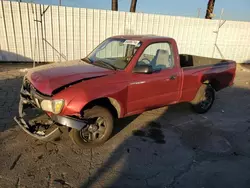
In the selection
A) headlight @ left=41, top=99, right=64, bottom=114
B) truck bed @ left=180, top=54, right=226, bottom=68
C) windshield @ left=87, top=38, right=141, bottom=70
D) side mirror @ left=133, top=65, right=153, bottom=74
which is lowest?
headlight @ left=41, top=99, right=64, bottom=114

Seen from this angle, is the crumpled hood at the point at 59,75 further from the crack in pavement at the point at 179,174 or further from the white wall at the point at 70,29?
the white wall at the point at 70,29

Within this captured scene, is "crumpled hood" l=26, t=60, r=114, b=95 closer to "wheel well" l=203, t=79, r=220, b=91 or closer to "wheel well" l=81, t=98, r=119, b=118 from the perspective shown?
"wheel well" l=81, t=98, r=119, b=118

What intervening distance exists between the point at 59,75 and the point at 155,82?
1752 mm

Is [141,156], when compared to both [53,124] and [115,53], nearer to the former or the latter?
[53,124]

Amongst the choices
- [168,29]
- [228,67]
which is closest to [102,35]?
[168,29]

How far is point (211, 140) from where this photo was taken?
12.5 feet

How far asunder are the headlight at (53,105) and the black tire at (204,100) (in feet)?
11.3

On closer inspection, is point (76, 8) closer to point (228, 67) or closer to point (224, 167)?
point (228, 67)

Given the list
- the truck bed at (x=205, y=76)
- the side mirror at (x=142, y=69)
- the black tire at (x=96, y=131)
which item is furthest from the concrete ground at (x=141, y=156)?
the side mirror at (x=142, y=69)

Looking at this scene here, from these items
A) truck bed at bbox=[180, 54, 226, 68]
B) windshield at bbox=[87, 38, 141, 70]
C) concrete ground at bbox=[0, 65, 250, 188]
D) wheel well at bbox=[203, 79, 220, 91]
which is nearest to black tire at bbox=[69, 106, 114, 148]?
concrete ground at bbox=[0, 65, 250, 188]

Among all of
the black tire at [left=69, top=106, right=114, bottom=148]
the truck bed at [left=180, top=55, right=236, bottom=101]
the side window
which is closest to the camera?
the black tire at [left=69, top=106, right=114, bottom=148]

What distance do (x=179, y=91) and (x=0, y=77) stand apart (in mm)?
6222

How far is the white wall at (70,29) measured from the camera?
850 cm

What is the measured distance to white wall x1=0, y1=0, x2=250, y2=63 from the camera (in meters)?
8.50
